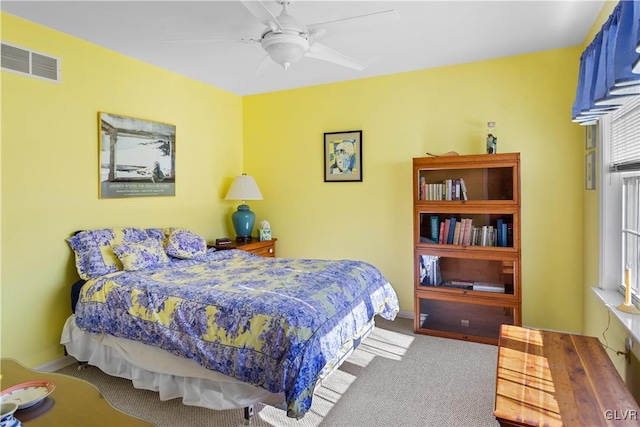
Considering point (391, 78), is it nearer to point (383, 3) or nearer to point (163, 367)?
point (383, 3)

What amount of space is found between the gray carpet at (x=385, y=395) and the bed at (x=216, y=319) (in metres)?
0.11

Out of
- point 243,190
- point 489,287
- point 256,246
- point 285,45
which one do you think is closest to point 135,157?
point 243,190

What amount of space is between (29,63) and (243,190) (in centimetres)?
224

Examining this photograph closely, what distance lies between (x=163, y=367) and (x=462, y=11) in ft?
10.4

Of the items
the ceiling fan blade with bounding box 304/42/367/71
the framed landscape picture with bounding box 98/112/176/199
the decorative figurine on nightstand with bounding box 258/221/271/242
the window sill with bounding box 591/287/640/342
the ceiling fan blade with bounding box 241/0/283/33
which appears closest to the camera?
the window sill with bounding box 591/287/640/342

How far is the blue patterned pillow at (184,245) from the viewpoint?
350 cm

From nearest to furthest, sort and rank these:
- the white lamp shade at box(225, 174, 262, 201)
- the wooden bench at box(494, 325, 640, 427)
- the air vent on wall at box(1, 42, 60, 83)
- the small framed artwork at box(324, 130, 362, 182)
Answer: the wooden bench at box(494, 325, 640, 427) < the air vent on wall at box(1, 42, 60, 83) < the small framed artwork at box(324, 130, 362, 182) < the white lamp shade at box(225, 174, 262, 201)

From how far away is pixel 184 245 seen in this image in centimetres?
357

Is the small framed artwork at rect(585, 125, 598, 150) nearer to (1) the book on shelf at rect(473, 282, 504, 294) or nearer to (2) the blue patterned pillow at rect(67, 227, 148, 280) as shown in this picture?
(1) the book on shelf at rect(473, 282, 504, 294)

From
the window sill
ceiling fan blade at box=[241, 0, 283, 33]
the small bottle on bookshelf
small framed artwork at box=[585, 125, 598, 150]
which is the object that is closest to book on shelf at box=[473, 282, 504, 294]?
the window sill

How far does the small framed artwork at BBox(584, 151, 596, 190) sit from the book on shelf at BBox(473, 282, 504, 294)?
1.07m

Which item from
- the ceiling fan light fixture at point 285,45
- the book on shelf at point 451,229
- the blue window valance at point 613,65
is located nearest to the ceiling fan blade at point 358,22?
the ceiling fan light fixture at point 285,45

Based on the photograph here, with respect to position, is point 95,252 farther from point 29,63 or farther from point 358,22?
point 358,22

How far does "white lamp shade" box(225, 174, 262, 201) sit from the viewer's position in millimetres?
4475
